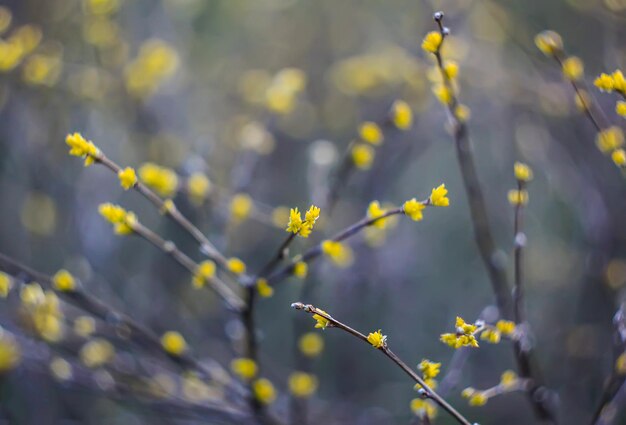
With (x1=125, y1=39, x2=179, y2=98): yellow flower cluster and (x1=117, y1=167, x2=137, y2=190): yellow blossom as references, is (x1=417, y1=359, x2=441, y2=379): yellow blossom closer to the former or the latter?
(x1=117, y1=167, x2=137, y2=190): yellow blossom

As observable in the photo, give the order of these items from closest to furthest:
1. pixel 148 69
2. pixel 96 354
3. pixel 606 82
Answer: pixel 606 82
pixel 96 354
pixel 148 69

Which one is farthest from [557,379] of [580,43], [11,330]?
[11,330]

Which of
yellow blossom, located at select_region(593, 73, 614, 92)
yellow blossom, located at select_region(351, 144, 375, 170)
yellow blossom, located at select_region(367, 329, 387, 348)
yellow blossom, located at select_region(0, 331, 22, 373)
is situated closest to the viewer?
yellow blossom, located at select_region(367, 329, 387, 348)

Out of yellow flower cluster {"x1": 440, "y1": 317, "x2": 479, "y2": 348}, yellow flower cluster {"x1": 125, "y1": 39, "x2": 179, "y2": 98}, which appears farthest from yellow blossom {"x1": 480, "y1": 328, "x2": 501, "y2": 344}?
yellow flower cluster {"x1": 125, "y1": 39, "x2": 179, "y2": 98}

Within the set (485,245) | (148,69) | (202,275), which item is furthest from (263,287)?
(148,69)

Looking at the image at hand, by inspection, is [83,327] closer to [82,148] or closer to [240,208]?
[240,208]

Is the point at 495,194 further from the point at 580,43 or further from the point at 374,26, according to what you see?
the point at 374,26
